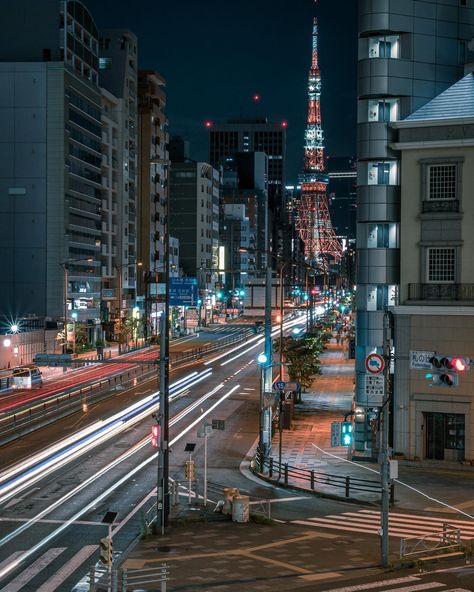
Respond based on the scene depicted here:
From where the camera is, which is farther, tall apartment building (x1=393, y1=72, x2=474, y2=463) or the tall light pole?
tall apartment building (x1=393, y1=72, x2=474, y2=463)

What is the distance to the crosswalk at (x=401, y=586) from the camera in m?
21.0

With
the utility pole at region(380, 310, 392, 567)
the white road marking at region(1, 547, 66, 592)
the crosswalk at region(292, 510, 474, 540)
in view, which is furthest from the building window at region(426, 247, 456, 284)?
the white road marking at region(1, 547, 66, 592)

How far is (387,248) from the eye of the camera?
41.6 m

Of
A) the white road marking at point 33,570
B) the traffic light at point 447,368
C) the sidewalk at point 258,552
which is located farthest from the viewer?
the traffic light at point 447,368

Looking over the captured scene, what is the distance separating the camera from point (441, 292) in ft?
130

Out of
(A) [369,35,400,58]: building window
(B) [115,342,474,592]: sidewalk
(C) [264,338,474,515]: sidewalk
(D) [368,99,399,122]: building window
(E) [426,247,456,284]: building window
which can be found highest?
(A) [369,35,400,58]: building window

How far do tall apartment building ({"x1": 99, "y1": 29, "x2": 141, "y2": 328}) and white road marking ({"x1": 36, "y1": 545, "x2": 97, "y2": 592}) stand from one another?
291 feet

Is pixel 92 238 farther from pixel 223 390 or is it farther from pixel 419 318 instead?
pixel 419 318

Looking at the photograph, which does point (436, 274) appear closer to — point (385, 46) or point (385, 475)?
point (385, 46)

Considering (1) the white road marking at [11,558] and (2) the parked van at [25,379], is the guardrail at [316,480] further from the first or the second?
(2) the parked van at [25,379]

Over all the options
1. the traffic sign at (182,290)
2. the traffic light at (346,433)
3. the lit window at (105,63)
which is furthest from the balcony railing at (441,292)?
the lit window at (105,63)

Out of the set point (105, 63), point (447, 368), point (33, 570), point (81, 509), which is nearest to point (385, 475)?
point (447, 368)

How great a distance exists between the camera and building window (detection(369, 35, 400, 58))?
42.0m

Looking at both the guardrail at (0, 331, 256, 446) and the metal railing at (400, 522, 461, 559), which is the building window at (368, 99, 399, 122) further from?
the metal railing at (400, 522, 461, 559)
